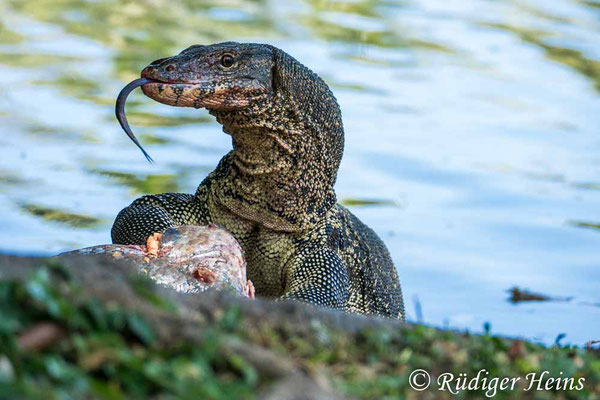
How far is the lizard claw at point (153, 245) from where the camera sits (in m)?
8.10

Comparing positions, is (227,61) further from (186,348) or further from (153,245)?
(186,348)

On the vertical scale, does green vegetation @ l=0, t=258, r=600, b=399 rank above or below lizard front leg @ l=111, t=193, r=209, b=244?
above

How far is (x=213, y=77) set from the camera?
8.74 metres

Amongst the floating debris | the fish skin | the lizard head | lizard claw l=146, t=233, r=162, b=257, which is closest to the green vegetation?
the fish skin

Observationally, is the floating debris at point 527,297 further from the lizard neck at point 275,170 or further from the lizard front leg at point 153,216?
the lizard front leg at point 153,216

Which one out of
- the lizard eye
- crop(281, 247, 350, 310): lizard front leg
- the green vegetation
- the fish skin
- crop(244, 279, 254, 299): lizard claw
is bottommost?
crop(281, 247, 350, 310): lizard front leg

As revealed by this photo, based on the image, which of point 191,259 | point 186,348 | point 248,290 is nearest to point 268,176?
point 248,290

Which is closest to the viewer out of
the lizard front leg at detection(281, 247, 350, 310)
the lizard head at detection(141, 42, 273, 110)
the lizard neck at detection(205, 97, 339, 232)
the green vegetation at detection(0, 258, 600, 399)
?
the green vegetation at detection(0, 258, 600, 399)

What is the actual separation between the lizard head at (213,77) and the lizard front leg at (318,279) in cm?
138

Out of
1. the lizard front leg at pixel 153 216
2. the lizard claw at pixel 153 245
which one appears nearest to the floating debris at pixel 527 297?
the lizard front leg at pixel 153 216

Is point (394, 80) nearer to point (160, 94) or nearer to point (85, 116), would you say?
point (85, 116)

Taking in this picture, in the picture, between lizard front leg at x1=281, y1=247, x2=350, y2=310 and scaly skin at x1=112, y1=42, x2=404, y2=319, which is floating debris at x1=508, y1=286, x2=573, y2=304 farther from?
lizard front leg at x1=281, y1=247, x2=350, y2=310

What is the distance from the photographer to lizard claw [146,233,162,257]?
8.10 m

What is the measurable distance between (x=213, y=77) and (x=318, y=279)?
179 centimetres
